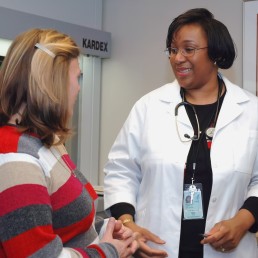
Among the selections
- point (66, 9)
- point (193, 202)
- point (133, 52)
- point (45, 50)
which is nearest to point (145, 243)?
point (193, 202)

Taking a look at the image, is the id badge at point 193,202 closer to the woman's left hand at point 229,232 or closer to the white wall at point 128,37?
the woman's left hand at point 229,232

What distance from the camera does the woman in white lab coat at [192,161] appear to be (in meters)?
1.66

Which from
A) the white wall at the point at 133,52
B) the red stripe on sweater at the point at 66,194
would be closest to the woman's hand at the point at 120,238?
the red stripe on sweater at the point at 66,194

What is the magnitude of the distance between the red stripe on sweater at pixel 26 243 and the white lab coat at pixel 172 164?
2.53 feet

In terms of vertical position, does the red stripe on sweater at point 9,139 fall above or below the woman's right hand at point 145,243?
above

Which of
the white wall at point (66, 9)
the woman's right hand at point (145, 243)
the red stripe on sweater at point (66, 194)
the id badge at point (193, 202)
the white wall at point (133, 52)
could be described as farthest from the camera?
the white wall at point (133, 52)

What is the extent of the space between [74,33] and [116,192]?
51.5 inches

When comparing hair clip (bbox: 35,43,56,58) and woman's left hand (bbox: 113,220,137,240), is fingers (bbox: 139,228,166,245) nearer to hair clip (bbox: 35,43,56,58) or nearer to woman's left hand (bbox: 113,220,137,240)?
woman's left hand (bbox: 113,220,137,240)

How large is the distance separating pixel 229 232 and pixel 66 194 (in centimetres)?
73

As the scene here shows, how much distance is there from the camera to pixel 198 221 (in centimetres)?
167

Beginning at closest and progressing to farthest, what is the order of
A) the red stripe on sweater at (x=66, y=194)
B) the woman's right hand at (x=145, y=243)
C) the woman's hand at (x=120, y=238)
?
the red stripe on sweater at (x=66, y=194), the woman's hand at (x=120, y=238), the woman's right hand at (x=145, y=243)

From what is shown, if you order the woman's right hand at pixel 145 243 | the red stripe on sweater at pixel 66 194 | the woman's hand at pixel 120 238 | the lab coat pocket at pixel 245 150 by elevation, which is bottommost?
the woman's right hand at pixel 145 243

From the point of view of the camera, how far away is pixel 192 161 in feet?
5.53

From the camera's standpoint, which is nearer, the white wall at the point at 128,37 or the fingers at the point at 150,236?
the fingers at the point at 150,236
